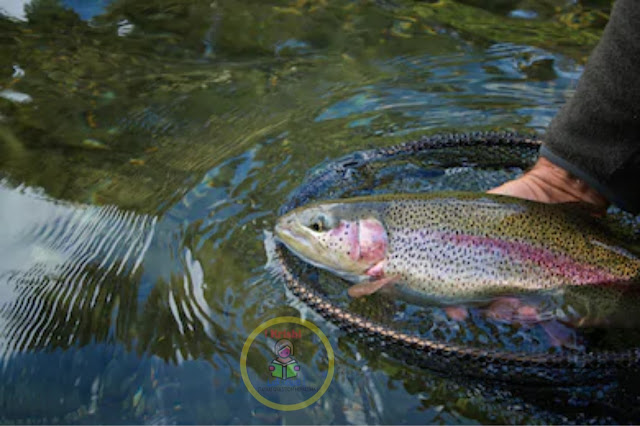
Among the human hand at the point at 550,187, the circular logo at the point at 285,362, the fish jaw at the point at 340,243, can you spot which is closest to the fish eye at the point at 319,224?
the fish jaw at the point at 340,243

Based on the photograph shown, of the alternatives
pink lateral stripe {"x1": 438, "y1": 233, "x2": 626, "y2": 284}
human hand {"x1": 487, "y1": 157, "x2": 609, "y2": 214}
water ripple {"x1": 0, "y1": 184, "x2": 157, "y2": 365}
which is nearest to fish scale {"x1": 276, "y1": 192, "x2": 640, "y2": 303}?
pink lateral stripe {"x1": 438, "y1": 233, "x2": 626, "y2": 284}

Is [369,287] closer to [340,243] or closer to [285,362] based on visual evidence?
[340,243]

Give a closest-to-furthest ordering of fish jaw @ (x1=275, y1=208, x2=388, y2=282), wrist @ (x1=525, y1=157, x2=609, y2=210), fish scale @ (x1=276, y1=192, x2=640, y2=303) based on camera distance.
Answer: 1. fish scale @ (x1=276, y1=192, x2=640, y2=303)
2. fish jaw @ (x1=275, y1=208, x2=388, y2=282)
3. wrist @ (x1=525, y1=157, x2=609, y2=210)

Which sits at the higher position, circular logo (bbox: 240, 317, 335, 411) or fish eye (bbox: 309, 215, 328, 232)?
fish eye (bbox: 309, 215, 328, 232)

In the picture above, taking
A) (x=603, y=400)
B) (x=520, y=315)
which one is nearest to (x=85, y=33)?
(x=520, y=315)

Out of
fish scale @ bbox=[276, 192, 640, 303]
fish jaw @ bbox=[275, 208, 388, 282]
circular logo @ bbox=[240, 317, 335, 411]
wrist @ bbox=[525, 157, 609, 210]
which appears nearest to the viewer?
circular logo @ bbox=[240, 317, 335, 411]

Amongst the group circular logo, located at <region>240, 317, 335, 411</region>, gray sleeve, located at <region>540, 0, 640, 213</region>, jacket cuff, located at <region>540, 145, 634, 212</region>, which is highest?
gray sleeve, located at <region>540, 0, 640, 213</region>

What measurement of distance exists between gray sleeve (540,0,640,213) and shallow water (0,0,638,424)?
50cm

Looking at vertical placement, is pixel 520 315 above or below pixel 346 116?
below

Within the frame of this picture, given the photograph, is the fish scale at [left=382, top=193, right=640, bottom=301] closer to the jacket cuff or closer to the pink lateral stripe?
the pink lateral stripe

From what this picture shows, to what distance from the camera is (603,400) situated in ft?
6.03

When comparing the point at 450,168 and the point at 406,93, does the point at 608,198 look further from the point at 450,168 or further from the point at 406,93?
Result: the point at 406,93

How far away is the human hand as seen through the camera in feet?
7.75

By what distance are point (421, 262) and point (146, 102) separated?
226 cm
